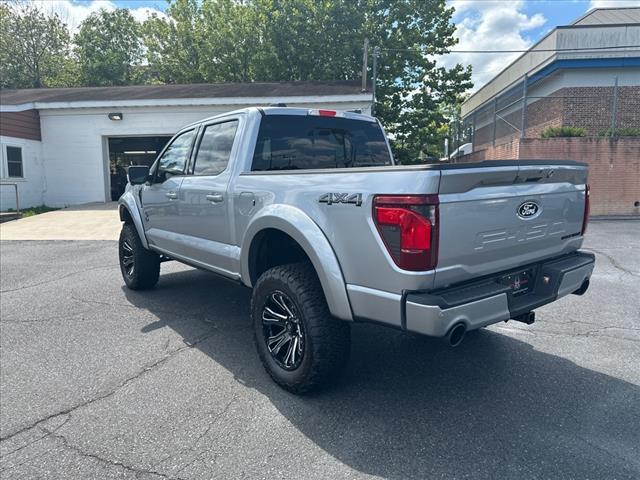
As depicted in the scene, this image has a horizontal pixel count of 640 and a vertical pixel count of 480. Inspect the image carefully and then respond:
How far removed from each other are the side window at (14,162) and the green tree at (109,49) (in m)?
18.6

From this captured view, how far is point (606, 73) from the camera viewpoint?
1605cm

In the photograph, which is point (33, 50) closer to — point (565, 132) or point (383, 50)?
point (383, 50)

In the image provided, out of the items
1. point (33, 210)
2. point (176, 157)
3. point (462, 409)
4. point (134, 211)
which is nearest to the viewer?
point (462, 409)

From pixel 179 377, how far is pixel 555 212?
3.05 meters

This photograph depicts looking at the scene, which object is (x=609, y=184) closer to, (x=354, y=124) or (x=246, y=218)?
(x=354, y=124)

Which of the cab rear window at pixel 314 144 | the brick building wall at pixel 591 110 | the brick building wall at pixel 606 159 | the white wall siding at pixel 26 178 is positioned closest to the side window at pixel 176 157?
the cab rear window at pixel 314 144

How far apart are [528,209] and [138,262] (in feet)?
15.2

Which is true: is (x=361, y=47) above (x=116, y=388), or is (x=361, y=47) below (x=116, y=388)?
above

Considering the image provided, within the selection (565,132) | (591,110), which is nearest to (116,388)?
(565,132)

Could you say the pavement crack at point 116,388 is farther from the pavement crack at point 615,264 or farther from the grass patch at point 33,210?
the grass patch at point 33,210

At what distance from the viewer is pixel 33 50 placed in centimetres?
3528

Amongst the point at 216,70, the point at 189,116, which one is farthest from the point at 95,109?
the point at 216,70

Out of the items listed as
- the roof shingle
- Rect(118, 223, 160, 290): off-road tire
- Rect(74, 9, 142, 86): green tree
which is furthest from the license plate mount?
Rect(74, 9, 142, 86): green tree

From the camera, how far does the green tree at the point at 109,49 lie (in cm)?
3266
